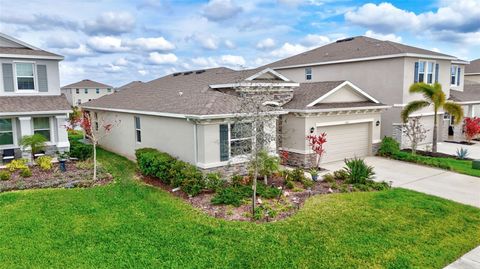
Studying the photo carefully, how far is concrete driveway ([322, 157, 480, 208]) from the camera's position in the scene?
11.5m

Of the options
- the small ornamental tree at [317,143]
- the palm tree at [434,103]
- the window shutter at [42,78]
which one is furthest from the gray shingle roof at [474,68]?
the window shutter at [42,78]

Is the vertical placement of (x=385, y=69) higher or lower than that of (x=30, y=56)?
lower

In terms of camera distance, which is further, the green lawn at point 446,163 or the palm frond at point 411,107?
the palm frond at point 411,107

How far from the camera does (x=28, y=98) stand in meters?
16.8

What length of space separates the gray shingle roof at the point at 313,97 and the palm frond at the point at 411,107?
1.87 metres

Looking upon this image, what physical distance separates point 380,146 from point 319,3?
827 centimetres

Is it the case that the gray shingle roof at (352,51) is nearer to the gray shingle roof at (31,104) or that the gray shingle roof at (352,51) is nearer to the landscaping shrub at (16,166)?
the gray shingle roof at (31,104)

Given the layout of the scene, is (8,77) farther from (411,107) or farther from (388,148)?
(411,107)

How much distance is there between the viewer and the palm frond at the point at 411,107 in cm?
A: 1809

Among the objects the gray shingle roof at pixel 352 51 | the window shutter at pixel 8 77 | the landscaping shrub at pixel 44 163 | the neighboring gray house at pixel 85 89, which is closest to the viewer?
the landscaping shrub at pixel 44 163

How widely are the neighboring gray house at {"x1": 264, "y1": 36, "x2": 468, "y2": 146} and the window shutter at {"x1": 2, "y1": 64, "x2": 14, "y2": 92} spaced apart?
58.9ft

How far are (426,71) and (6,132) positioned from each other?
77.7 feet

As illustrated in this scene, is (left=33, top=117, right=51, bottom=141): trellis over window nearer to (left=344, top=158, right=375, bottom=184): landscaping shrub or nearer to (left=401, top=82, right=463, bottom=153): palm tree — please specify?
(left=344, top=158, right=375, bottom=184): landscaping shrub

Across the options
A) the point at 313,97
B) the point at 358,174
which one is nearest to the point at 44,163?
the point at 313,97
